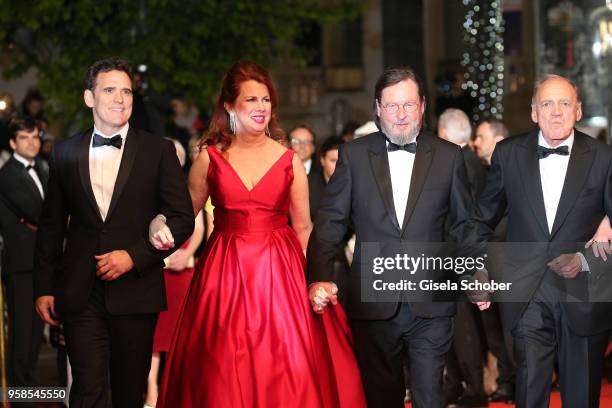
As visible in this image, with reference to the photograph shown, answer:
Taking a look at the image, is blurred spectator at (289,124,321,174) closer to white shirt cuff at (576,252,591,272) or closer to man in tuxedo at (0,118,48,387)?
man in tuxedo at (0,118,48,387)

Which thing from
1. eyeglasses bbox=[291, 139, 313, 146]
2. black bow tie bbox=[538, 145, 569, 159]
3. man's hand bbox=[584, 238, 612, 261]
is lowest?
man's hand bbox=[584, 238, 612, 261]

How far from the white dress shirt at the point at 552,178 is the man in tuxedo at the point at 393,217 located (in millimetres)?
469

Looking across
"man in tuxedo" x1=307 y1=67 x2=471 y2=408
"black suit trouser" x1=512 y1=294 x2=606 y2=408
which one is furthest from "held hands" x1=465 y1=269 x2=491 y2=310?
"black suit trouser" x1=512 y1=294 x2=606 y2=408

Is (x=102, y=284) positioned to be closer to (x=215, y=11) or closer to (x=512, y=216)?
(x=512, y=216)

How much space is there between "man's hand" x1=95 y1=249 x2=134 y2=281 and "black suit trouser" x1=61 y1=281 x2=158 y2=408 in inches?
4.9

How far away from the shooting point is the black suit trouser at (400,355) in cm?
702

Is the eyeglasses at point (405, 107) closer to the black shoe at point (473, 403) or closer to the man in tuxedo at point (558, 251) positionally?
the man in tuxedo at point (558, 251)

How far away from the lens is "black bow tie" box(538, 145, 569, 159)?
24.0 ft

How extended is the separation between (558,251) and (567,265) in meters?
0.09

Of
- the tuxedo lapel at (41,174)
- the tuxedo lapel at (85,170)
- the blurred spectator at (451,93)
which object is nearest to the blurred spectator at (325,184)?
the tuxedo lapel at (41,174)

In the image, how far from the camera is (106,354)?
704 cm

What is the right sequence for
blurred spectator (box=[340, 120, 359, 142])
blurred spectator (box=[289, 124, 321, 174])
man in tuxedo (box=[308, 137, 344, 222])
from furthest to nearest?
blurred spectator (box=[340, 120, 359, 142])
blurred spectator (box=[289, 124, 321, 174])
man in tuxedo (box=[308, 137, 344, 222])

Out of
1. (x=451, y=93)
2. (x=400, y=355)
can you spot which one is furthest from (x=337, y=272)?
(x=451, y=93)

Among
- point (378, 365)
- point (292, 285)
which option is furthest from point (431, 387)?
point (292, 285)
